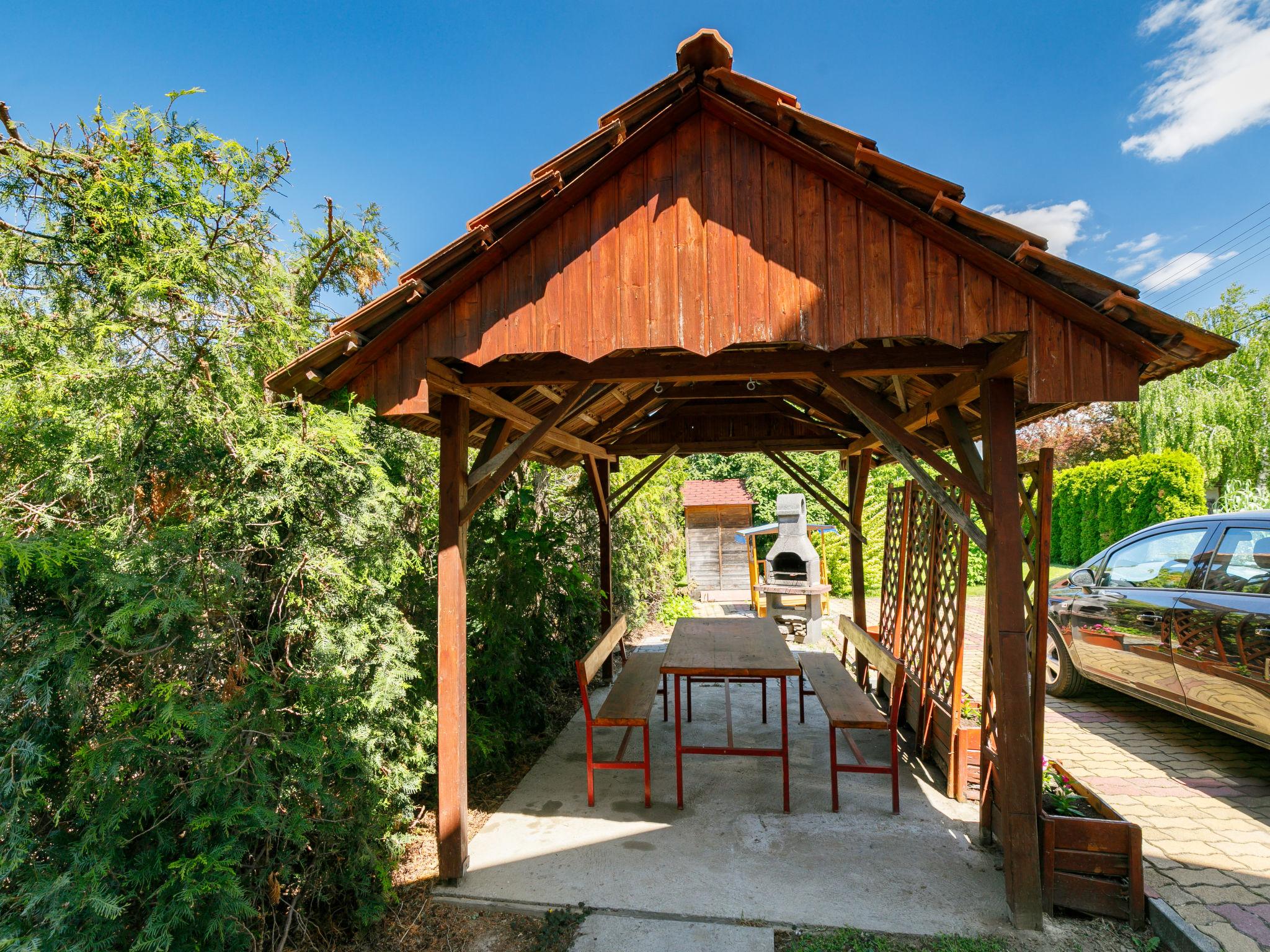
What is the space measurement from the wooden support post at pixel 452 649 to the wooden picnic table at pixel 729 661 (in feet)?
4.92

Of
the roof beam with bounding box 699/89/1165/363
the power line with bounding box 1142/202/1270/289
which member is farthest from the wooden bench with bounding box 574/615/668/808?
the power line with bounding box 1142/202/1270/289

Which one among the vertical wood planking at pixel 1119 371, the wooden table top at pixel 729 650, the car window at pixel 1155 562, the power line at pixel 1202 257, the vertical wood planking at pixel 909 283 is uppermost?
the power line at pixel 1202 257

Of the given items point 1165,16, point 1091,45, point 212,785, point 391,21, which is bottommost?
point 212,785

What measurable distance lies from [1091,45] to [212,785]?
13.4 metres

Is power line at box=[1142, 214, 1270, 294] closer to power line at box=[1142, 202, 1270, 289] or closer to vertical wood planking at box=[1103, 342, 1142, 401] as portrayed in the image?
power line at box=[1142, 202, 1270, 289]

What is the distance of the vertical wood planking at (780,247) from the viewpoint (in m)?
2.83

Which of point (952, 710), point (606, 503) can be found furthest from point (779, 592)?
point (952, 710)

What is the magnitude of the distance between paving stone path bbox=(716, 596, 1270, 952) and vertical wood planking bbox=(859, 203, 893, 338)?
3.10m

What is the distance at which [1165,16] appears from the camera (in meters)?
13.1

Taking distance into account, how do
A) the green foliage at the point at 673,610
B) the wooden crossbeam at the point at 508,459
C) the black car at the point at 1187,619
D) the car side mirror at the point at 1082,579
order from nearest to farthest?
1. the wooden crossbeam at the point at 508,459
2. the black car at the point at 1187,619
3. the car side mirror at the point at 1082,579
4. the green foliage at the point at 673,610

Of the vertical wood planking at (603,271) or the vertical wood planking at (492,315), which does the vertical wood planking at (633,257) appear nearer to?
the vertical wood planking at (603,271)

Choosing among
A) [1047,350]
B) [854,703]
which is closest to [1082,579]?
[854,703]

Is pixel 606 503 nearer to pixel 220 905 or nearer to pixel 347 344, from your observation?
pixel 347 344

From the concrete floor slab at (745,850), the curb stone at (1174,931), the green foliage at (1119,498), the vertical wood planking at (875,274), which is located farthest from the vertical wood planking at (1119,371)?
the green foliage at (1119,498)
